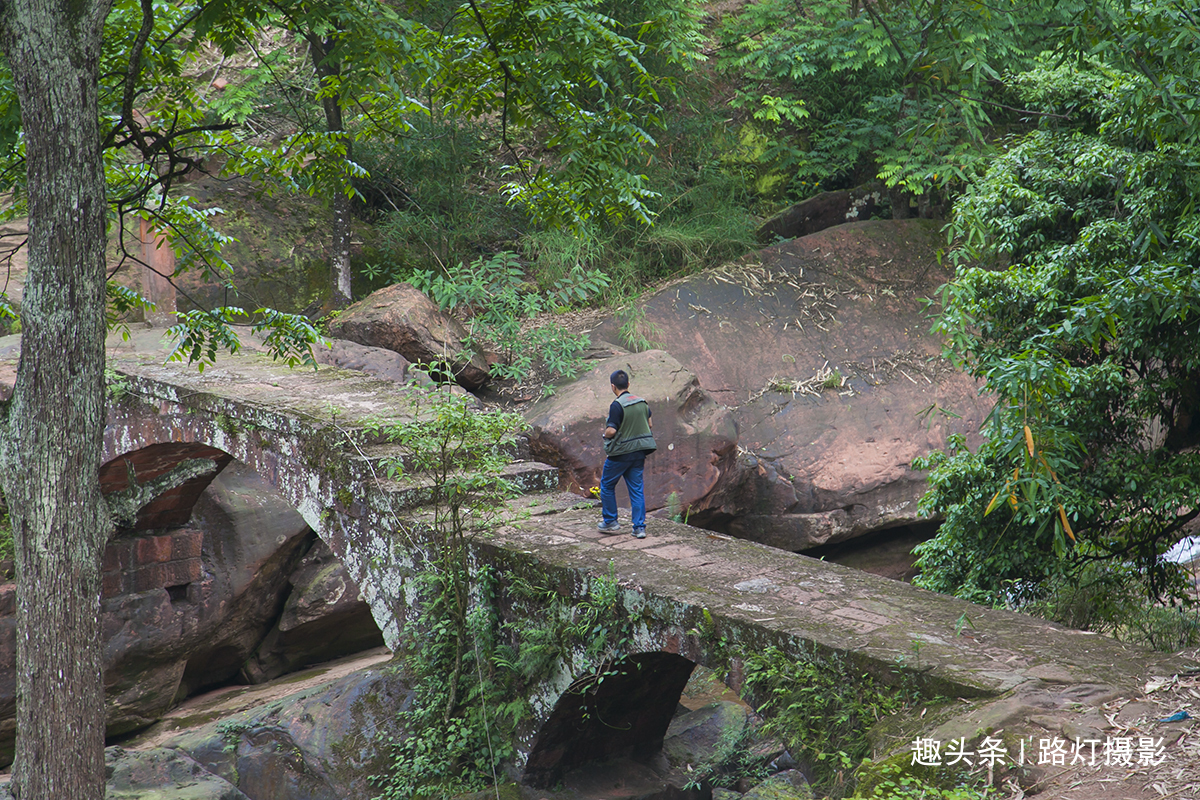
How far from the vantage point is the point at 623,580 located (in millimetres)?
5465

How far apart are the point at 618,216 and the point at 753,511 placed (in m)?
6.19

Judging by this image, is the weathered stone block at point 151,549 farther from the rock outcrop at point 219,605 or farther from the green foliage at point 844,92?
the green foliage at point 844,92

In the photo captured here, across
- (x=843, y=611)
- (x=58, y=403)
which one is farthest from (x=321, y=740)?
(x=843, y=611)

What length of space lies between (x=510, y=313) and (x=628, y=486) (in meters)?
6.02

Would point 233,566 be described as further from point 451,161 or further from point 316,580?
point 451,161

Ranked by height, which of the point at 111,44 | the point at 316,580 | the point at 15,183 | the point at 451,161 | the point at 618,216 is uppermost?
the point at 451,161

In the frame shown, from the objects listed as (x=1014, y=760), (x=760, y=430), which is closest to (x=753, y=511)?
(x=760, y=430)

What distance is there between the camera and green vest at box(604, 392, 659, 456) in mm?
6293

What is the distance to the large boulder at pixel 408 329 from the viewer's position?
1128 cm

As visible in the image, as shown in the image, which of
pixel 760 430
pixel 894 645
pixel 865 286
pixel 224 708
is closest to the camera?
pixel 894 645

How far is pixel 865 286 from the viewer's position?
13.6 meters

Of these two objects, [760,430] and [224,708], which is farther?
[760,430]

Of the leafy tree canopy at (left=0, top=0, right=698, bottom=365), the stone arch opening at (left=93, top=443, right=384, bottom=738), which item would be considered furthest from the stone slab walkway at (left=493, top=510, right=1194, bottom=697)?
the stone arch opening at (left=93, top=443, right=384, bottom=738)

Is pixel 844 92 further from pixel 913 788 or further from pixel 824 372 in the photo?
pixel 913 788
